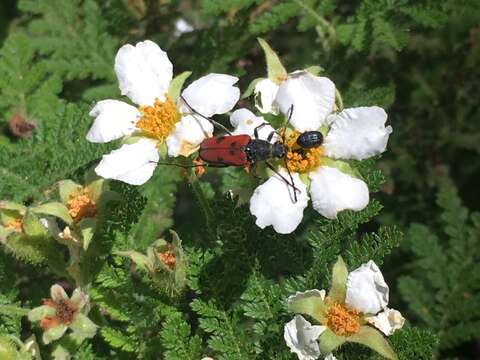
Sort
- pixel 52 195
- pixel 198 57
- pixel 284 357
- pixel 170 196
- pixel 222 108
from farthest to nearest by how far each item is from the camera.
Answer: pixel 198 57 → pixel 170 196 → pixel 52 195 → pixel 222 108 → pixel 284 357

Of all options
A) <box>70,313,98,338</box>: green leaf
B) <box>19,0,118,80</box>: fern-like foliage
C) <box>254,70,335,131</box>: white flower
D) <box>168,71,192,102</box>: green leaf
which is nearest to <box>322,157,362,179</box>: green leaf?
<box>254,70,335,131</box>: white flower

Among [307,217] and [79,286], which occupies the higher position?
[79,286]

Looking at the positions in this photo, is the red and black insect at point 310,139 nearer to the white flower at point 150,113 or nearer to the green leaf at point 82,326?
the white flower at point 150,113

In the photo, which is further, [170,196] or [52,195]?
[170,196]

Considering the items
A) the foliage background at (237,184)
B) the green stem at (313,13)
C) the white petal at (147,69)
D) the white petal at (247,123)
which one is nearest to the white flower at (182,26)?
the foliage background at (237,184)

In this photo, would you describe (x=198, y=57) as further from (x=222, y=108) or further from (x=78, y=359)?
(x=78, y=359)

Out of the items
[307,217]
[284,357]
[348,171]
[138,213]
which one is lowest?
[307,217]

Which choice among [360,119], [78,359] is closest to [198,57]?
[360,119]

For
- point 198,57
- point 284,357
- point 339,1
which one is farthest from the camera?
point 339,1
